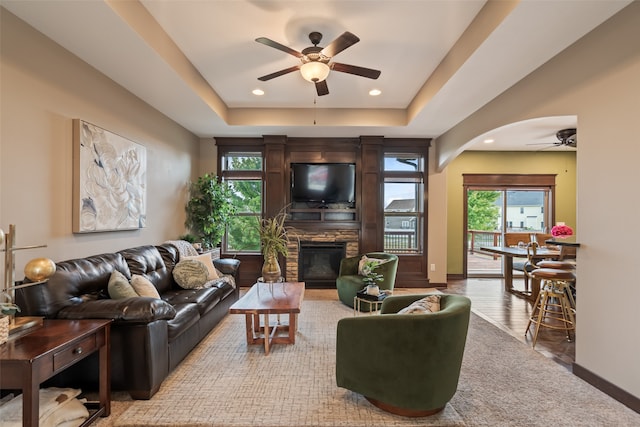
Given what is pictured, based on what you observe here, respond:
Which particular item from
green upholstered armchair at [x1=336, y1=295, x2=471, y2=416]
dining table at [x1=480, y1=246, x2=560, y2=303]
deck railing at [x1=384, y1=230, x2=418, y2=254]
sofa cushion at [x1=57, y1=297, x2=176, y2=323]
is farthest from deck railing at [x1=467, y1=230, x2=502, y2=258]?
sofa cushion at [x1=57, y1=297, x2=176, y2=323]

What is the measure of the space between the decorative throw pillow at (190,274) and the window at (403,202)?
3513 millimetres

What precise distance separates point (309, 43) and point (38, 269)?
2933 mm

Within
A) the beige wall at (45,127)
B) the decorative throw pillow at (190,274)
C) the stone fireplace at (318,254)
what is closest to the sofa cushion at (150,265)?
the decorative throw pillow at (190,274)

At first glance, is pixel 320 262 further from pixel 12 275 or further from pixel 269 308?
pixel 12 275

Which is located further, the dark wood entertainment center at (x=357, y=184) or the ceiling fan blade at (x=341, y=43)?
the dark wood entertainment center at (x=357, y=184)

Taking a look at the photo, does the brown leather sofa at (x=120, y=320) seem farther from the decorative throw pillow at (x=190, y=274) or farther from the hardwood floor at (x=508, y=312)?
the hardwood floor at (x=508, y=312)

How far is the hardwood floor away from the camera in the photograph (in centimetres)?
312

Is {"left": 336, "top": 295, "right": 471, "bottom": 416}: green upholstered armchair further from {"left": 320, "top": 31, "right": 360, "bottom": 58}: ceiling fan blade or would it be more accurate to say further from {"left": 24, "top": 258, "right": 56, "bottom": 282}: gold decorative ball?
{"left": 320, "top": 31, "right": 360, "bottom": 58}: ceiling fan blade

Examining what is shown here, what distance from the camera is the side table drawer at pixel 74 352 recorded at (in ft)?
5.43

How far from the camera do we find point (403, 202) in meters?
5.87

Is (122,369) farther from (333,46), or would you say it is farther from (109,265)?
(333,46)

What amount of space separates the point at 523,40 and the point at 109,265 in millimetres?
4160

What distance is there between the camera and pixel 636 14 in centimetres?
202

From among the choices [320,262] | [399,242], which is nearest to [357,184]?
[399,242]
